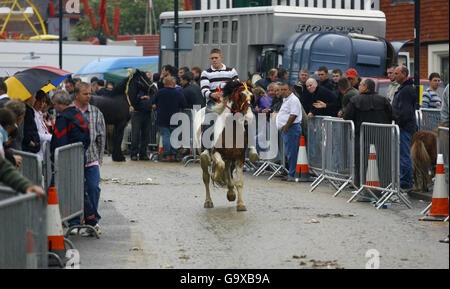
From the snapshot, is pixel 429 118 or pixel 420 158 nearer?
pixel 420 158

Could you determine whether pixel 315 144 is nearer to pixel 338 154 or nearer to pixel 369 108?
pixel 338 154

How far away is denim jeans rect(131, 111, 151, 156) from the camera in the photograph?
76.7 ft

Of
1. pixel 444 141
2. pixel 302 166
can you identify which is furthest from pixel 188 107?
pixel 444 141

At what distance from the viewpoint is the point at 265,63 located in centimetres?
2648

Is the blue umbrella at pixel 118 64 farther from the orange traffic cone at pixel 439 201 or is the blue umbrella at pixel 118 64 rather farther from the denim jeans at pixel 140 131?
the orange traffic cone at pixel 439 201

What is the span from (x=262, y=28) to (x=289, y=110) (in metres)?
9.25

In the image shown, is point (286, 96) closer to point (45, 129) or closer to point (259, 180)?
point (259, 180)

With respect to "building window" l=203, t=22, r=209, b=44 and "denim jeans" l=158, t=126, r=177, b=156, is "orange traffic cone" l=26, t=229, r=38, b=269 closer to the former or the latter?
"denim jeans" l=158, t=126, r=177, b=156

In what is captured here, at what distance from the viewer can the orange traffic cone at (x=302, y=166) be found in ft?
58.1

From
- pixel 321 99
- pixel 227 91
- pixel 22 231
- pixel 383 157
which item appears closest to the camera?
pixel 22 231

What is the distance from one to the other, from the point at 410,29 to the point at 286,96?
20817 mm

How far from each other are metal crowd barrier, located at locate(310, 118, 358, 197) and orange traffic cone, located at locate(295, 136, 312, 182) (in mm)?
1136

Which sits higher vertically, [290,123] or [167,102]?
[167,102]

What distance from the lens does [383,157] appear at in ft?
46.4
